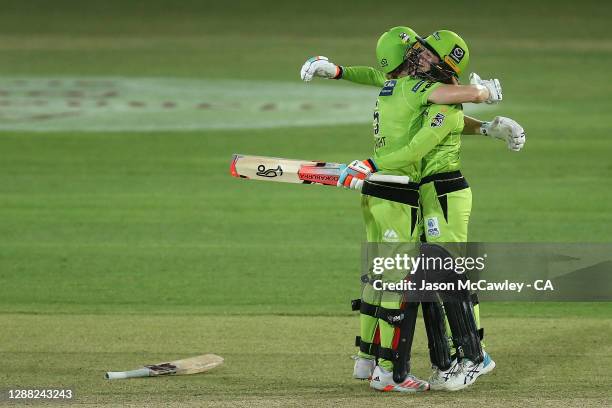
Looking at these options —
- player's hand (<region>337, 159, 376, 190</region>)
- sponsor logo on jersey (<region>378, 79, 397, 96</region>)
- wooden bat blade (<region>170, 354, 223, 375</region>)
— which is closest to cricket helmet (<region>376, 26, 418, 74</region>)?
sponsor logo on jersey (<region>378, 79, 397, 96</region>)

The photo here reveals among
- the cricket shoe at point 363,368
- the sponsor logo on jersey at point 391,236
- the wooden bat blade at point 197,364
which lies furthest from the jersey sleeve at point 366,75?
the wooden bat blade at point 197,364

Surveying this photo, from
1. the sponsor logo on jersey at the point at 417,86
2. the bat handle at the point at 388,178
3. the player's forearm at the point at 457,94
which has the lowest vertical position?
the bat handle at the point at 388,178

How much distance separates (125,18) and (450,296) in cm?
2606

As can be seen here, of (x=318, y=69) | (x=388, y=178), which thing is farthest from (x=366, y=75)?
(x=388, y=178)

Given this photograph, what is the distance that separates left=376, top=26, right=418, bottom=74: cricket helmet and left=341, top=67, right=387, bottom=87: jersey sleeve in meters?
0.32

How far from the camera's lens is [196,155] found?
54.9 feet

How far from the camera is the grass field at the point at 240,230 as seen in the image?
24.4ft

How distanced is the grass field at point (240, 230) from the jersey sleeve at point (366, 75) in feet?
5.77

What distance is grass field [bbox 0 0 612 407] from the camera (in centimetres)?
745

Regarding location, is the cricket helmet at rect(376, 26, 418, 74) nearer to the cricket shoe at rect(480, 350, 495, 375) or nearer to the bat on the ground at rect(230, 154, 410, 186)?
the bat on the ground at rect(230, 154, 410, 186)

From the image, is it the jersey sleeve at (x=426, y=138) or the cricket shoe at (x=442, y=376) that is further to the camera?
the cricket shoe at (x=442, y=376)

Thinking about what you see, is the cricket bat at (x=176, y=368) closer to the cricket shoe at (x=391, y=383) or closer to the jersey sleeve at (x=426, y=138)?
the cricket shoe at (x=391, y=383)

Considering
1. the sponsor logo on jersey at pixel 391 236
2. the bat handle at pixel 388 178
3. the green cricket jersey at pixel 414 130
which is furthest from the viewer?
the sponsor logo on jersey at pixel 391 236

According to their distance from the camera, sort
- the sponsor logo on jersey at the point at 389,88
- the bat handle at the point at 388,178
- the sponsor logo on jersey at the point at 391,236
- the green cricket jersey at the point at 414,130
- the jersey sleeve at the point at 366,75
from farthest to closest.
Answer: the jersey sleeve at the point at 366,75
the sponsor logo on jersey at the point at 389,88
the sponsor logo on jersey at the point at 391,236
the green cricket jersey at the point at 414,130
the bat handle at the point at 388,178
